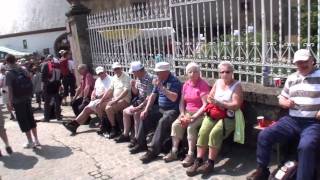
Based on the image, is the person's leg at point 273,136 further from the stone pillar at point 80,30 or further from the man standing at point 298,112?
the stone pillar at point 80,30

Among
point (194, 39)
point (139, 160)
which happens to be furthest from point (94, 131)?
point (194, 39)

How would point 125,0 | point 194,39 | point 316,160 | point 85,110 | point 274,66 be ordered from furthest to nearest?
point 125,0 < point 85,110 < point 194,39 < point 274,66 < point 316,160

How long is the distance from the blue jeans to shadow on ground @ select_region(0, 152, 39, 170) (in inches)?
151

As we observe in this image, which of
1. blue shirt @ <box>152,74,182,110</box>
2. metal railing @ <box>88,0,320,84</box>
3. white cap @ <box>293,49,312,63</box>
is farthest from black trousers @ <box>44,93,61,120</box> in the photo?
white cap @ <box>293,49,312,63</box>

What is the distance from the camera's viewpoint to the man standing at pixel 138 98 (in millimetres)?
6859

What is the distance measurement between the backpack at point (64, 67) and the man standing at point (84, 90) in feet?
6.42

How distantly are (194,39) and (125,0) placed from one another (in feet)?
62.6

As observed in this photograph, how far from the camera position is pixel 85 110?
8203mm

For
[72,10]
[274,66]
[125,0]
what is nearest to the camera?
[274,66]

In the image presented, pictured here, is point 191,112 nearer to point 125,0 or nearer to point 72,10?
point 72,10

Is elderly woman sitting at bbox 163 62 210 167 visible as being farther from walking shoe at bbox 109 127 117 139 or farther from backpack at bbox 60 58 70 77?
backpack at bbox 60 58 70 77

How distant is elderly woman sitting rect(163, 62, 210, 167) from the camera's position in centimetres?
568

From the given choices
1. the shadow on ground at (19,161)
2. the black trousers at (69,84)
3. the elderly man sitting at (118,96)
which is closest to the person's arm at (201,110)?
the elderly man sitting at (118,96)

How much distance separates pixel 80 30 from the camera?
1036cm
